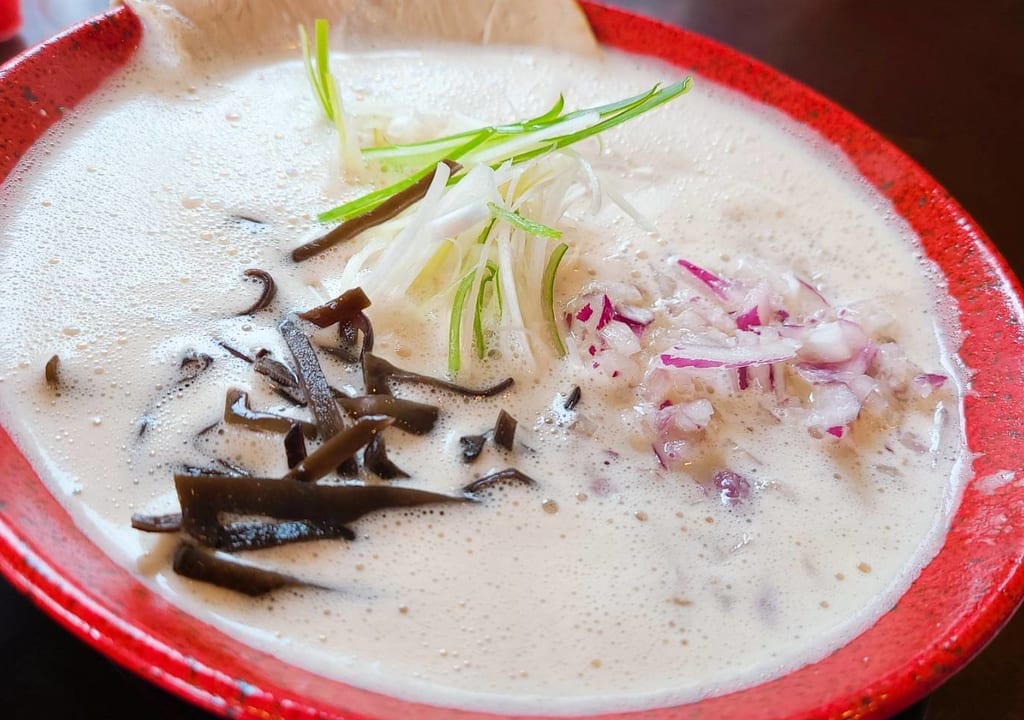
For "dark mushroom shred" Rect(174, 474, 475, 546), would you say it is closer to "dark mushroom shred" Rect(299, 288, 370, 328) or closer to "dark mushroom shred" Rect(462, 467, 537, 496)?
"dark mushroom shred" Rect(462, 467, 537, 496)

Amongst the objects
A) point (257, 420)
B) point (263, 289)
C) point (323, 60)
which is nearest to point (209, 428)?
point (257, 420)

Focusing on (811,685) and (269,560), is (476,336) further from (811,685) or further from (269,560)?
(811,685)

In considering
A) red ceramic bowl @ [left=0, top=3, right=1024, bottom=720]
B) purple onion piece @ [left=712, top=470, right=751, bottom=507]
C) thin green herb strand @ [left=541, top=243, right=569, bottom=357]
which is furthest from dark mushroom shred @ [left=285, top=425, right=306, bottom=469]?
purple onion piece @ [left=712, top=470, right=751, bottom=507]

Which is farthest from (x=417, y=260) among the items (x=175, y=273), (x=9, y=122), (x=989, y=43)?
(x=989, y=43)

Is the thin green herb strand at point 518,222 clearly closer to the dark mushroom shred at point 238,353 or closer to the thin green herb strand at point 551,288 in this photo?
the thin green herb strand at point 551,288

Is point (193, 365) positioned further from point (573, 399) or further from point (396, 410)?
point (573, 399)

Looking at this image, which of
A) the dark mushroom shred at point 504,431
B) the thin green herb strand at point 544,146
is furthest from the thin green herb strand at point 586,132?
the dark mushroom shred at point 504,431
